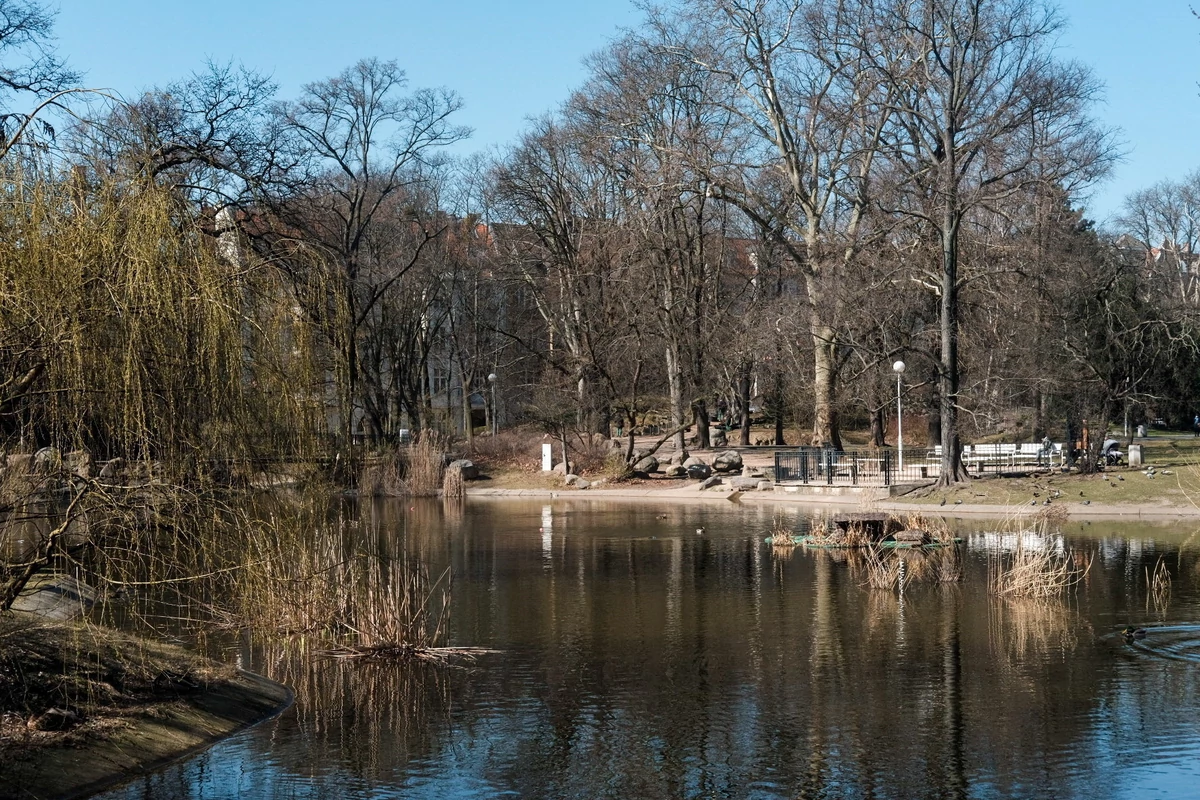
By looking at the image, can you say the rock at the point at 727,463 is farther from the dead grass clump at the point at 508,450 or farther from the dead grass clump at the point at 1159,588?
the dead grass clump at the point at 1159,588

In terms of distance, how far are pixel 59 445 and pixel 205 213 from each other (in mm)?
2799

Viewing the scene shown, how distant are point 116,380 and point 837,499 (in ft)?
92.7

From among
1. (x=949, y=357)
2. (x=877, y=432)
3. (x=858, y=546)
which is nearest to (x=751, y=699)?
(x=858, y=546)

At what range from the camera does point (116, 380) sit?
8.69m

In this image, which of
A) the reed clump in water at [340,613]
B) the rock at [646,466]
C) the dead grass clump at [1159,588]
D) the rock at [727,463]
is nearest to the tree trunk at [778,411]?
the rock at [727,463]

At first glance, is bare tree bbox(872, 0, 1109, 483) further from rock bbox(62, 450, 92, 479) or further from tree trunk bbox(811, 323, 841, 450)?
rock bbox(62, 450, 92, 479)

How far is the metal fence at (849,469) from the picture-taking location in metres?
36.5

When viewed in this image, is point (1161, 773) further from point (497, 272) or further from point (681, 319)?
point (497, 272)

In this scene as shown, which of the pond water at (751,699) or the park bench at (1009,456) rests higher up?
the park bench at (1009,456)

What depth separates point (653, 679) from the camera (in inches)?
540

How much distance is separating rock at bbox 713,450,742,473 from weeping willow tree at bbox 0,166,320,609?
1339 inches

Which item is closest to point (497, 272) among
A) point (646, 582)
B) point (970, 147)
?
point (970, 147)

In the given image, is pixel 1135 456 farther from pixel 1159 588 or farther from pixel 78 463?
pixel 78 463

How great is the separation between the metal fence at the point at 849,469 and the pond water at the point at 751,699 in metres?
14.7
